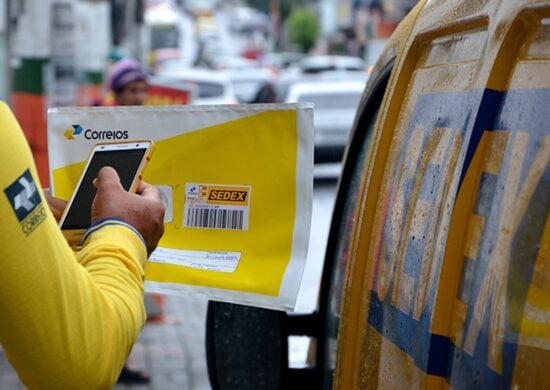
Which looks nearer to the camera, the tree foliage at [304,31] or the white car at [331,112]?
the white car at [331,112]

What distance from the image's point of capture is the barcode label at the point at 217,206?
2662mm

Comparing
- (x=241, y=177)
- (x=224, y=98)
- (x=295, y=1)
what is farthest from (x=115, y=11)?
(x=295, y=1)

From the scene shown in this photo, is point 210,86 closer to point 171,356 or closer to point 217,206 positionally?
point 171,356

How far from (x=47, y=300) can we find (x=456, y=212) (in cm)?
71

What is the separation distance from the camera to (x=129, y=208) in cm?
224

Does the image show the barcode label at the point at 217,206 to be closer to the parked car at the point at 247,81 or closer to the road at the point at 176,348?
the road at the point at 176,348

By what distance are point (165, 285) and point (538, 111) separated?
99cm

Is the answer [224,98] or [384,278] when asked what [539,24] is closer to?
[384,278]

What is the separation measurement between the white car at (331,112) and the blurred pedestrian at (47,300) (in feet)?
61.0

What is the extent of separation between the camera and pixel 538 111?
196cm

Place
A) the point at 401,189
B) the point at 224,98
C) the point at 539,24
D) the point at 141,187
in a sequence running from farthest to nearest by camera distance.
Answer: the point at 224,98 → the point at 401,189 → the point at 141,187 → the point at 539,24

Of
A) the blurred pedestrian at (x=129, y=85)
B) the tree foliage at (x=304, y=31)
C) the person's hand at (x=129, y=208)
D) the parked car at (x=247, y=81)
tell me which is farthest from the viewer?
the tree foliage at (x=304, y=31)

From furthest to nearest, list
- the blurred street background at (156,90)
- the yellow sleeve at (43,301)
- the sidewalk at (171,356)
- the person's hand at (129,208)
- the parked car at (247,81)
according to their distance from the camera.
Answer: the parked car at (247,81)
the blurred street background at (156,90)
the sidewalk at (171,356)
the person's hand at (129,208)
the yellow sleeve at (43,301)

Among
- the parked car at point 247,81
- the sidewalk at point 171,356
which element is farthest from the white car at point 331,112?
the parked car at point 247,81
